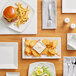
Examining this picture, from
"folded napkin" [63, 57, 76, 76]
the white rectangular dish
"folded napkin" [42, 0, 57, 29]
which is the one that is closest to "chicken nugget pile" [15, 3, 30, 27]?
the white rectangular dish

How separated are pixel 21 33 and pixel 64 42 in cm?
38

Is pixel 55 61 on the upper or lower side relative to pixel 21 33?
lower

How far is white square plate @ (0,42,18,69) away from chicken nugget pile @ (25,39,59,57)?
0.11 meters

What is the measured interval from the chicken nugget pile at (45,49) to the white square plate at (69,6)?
289 mm

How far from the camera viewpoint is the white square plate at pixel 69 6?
1.55m

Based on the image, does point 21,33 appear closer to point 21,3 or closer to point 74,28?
point 21,3

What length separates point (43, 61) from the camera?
5.18 ft

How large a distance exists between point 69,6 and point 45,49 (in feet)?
1.41

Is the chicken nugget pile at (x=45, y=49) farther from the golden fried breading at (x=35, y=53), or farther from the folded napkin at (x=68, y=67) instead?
the folded napkin at (x=68, y=67)

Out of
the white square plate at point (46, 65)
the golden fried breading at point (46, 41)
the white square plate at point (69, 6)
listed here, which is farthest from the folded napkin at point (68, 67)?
the white square plate at point (69, 6)

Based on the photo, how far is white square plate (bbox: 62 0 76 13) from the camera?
5.10 ft

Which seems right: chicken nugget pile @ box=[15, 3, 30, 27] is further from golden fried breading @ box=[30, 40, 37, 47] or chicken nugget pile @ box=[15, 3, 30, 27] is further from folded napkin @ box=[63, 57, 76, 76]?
folded napkin @ box=[63, 57, 76, 76]

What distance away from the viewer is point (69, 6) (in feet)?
5.11

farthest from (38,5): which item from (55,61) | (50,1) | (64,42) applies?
(55,61)
